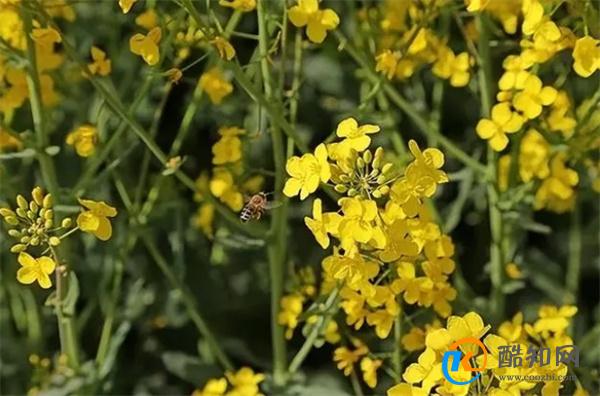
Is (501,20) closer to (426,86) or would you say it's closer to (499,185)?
(499,185)

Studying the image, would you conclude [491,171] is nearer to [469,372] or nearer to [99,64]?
[469,372]

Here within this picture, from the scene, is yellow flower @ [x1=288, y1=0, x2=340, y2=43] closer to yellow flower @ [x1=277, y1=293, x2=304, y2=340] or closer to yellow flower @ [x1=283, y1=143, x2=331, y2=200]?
yellow flower @ [x1=283, y1=143, x2=331, y2=200]

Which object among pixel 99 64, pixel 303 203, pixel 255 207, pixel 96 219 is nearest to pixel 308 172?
pixel 255 207

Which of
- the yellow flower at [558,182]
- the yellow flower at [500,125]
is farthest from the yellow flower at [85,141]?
the yellow flower at [558,182]

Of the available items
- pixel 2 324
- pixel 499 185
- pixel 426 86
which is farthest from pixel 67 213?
pixel 426 86

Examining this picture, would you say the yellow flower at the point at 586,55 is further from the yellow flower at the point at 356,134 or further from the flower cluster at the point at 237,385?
the flower cluster at the point at 237,385
